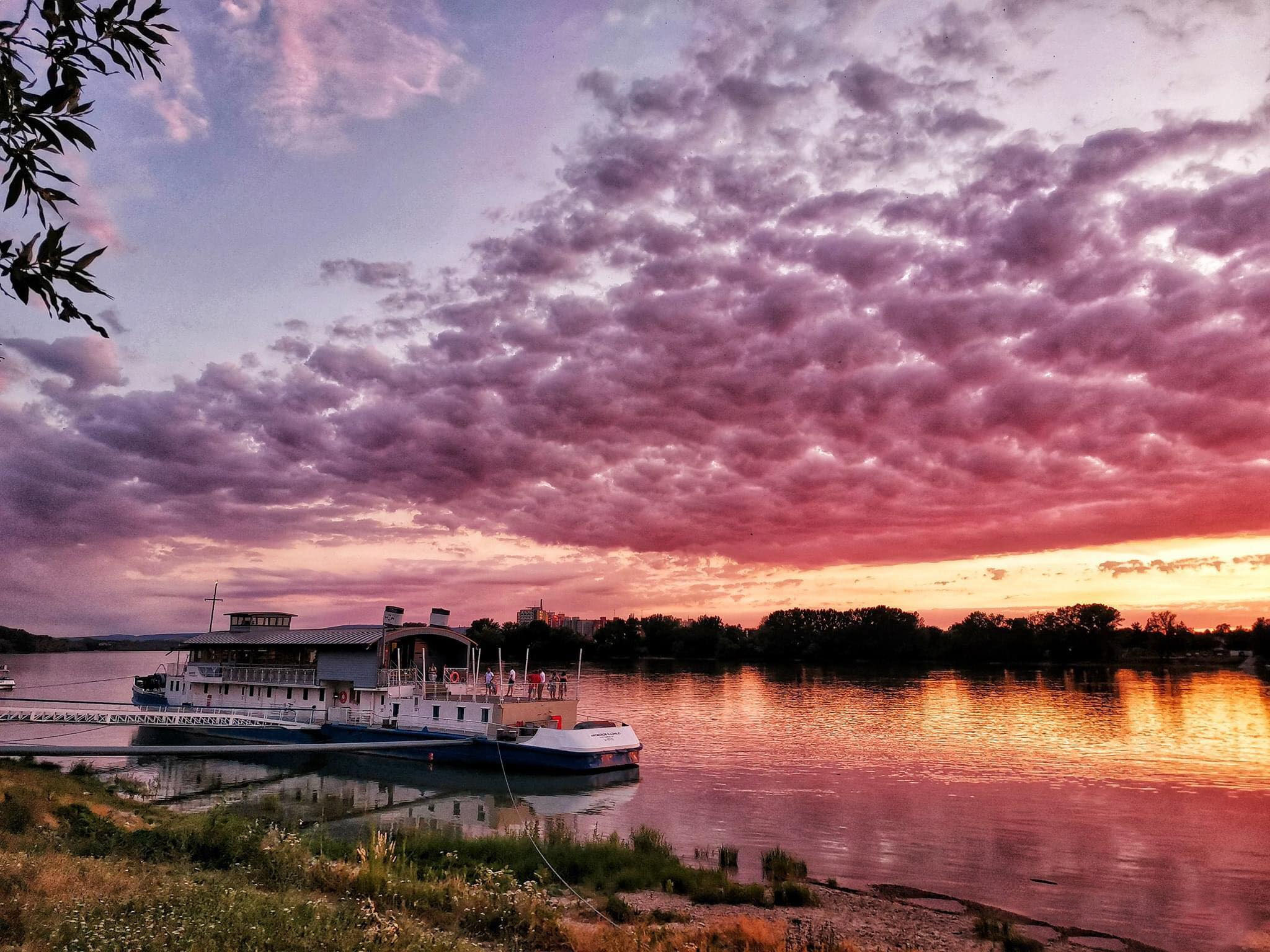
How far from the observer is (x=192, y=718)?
53281 mm

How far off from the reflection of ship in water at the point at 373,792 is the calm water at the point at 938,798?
0.20 m

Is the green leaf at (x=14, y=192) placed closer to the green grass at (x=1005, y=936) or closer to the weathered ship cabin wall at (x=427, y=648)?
the green grass at (x=1005, y=936)

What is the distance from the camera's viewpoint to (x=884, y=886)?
2469 cm

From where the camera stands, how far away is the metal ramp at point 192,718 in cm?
4853

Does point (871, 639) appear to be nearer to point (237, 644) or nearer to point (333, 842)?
point (237, 644)

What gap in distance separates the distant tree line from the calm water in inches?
3787

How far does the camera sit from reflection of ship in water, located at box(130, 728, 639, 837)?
34.0m

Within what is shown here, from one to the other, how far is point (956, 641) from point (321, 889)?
179 metres

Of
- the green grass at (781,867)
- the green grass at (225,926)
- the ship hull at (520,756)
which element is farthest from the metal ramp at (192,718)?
the green grass at (225,926)

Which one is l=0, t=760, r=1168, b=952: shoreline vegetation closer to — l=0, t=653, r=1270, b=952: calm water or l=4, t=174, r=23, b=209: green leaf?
l=0, t=653, r=1270, b=952: calm water

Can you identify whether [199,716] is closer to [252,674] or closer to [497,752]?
[252,674]

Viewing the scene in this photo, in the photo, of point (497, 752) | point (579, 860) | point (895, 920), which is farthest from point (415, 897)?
point (497, 752)

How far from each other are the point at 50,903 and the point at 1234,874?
33712mm

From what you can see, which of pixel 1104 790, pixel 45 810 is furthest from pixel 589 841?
pixel 1104 790
